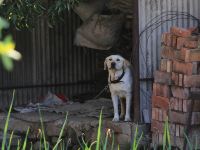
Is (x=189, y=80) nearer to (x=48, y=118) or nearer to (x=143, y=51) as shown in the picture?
(x=143, y=51)

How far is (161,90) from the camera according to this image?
238 inches

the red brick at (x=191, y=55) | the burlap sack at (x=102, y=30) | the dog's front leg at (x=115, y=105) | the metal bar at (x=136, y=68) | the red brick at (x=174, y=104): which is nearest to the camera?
the red brick at (x=191, y=55)

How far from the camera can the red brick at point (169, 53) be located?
229 inches

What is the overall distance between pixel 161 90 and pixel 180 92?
0.35 metres

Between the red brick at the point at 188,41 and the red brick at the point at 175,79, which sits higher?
the red brick at the point at 188,41

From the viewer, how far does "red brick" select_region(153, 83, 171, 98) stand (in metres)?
5.94

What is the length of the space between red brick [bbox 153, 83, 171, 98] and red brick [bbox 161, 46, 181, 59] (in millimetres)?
333

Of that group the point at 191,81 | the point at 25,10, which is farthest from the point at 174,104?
the point at 25,10

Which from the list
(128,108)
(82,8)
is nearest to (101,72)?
(82,8)

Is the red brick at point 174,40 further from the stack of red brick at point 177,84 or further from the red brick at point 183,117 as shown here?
the red brick at point 183,117

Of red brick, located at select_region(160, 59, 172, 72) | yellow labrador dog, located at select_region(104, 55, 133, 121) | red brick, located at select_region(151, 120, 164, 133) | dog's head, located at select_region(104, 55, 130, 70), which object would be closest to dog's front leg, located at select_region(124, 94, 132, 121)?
yellow labrador dog, located at select_region(104, 55, 133, 121)

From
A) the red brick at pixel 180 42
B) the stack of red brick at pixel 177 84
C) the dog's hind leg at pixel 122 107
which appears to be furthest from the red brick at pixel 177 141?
the dog's hind leg at pixel 122 107

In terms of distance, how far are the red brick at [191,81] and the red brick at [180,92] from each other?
0.07 metres

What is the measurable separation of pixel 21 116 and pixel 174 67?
2.74m
